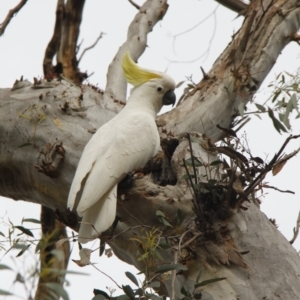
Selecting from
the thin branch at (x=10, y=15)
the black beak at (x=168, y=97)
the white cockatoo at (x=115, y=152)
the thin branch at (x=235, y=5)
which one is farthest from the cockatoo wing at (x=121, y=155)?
the thin branch at (x=235, y=5)

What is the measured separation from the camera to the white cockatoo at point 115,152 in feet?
8.11

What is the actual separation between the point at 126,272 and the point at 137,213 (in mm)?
582

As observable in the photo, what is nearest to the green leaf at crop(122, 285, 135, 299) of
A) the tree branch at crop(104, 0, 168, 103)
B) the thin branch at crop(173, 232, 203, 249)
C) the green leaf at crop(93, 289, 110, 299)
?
the green leaf at crop(93, 289, 110, 299)

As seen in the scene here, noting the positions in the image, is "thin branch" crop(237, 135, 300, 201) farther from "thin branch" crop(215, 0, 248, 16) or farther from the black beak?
"thin branch" crop(215, 0, 248, 16)

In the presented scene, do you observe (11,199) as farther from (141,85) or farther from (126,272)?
Result: (126,272)

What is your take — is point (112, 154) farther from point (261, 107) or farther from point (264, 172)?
point (261, 107)

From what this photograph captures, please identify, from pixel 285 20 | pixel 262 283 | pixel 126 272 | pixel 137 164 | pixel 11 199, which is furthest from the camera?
pixel 285 20

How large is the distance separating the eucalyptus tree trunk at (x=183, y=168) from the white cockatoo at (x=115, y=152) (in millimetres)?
93

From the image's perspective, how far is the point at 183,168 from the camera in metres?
2.74

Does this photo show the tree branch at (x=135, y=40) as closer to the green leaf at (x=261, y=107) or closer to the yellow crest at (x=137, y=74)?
the yellow crest at (x=137, y=74)

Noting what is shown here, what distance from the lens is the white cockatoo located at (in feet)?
8.11

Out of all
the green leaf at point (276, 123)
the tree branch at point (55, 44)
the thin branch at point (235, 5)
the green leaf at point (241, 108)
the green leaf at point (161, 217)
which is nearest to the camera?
the green leaf at point (161, 217)

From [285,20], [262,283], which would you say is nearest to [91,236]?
[262,283]

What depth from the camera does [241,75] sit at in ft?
12.0
